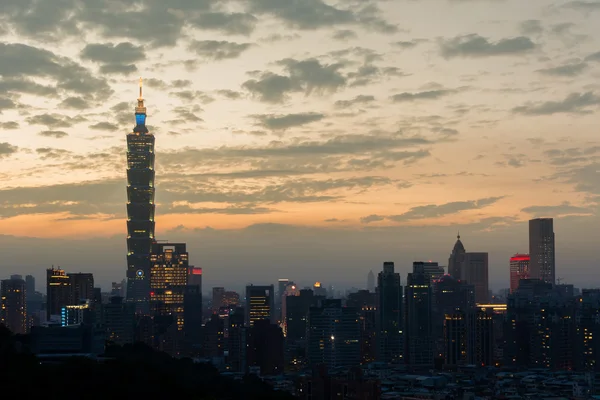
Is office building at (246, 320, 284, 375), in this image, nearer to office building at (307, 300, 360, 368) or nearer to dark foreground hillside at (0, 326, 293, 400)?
office building at (307, 300, 360, 368)

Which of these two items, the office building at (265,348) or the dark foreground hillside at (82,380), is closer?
the dark foreground hillside at (82,380)

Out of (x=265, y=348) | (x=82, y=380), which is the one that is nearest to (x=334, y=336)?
(x=265, y=348)

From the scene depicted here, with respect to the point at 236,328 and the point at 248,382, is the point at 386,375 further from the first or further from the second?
the point at 248,382

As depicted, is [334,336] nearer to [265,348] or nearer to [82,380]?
[265,348]

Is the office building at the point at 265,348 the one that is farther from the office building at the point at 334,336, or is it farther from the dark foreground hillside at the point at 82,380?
the dark foreground hillside at the point at 82,380

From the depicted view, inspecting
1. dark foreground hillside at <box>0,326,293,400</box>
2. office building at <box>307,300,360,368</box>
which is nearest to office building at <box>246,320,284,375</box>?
office building at <box>307,300,360,368</box>

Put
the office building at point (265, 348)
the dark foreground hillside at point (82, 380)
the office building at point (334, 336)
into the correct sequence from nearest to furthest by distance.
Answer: the dark foreground hillside at point (82, 380), the office building at point (265, 348), the office building at point (334, 336)

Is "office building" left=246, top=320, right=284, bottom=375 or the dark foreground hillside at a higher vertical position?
the dark foreground hillside

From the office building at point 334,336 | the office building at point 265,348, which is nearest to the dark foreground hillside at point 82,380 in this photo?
the office building at point 265,348
